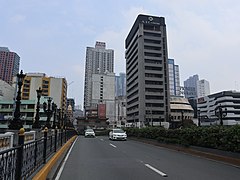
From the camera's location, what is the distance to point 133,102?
104312 mm

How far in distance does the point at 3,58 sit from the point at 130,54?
61816mm

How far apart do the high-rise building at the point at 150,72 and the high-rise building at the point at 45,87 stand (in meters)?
33.8

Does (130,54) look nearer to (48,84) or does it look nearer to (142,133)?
(48,84)

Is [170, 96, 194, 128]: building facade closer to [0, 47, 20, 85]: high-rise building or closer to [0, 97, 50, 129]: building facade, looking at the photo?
[0, 97, 50, 129]: building facade

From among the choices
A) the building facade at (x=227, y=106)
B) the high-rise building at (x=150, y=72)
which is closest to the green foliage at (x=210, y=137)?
the high-rise building at (x=150, y=72)

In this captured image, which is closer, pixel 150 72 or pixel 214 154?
pixel 214 154

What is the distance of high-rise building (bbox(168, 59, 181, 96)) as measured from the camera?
159375mm

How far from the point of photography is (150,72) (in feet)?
309

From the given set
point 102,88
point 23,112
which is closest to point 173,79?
point 102,88

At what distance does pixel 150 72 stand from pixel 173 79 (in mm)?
71183

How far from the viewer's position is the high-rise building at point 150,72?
90875mm

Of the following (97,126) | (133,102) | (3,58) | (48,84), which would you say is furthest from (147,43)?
(3,58)

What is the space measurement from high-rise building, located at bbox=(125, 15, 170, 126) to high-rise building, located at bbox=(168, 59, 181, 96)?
62184mm

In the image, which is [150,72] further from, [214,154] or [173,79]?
[214,154]
